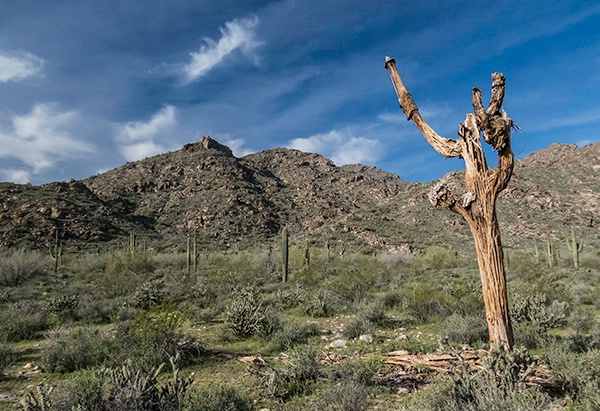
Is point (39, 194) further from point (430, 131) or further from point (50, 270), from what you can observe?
point (430, 131)

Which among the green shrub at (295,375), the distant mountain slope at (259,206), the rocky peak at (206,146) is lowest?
the green shrub at (295,375)

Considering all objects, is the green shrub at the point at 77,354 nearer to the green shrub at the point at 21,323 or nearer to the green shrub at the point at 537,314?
the green shrub at the point at 21,323

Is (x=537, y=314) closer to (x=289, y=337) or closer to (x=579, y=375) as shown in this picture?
(x=579, y=375)

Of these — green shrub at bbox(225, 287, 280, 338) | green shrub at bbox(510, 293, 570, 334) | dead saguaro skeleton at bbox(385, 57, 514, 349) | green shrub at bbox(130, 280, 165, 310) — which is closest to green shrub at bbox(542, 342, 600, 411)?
dead saguaro skeleton at bbox(385, 57, 514, 349)

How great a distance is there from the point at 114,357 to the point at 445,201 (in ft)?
21.5

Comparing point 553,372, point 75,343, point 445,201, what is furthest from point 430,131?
point 75,343

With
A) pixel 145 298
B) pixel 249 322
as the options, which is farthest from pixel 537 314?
pixel 145 298

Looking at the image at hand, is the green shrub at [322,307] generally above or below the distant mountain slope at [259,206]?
below

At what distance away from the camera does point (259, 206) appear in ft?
195

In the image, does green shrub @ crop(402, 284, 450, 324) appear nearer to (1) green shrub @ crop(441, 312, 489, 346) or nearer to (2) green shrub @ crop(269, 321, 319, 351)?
(1) green shrub @ crop(441, 312, 489, 346)

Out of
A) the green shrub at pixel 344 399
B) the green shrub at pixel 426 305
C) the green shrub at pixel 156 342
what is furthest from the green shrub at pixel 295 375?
the green shrub at pixel 426 305

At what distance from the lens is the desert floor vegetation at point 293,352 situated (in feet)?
14.1

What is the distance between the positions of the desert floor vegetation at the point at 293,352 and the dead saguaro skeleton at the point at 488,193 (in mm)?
569

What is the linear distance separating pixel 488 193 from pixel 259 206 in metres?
55.3
